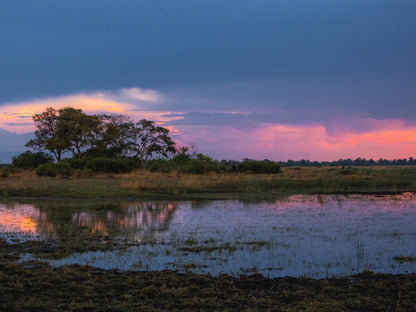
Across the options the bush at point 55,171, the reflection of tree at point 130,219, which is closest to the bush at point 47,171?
the bush at point 55,171

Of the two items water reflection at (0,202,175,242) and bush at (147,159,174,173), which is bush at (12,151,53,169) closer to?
bush at (147,159,174,173)

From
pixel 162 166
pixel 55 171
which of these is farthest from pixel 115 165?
pixel 55 171

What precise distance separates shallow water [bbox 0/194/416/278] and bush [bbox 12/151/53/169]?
105 ft

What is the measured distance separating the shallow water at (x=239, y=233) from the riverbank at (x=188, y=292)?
748 mm

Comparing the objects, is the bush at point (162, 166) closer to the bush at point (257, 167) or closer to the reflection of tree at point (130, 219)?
the bush at point (257, 167)

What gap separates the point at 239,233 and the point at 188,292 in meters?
6.09

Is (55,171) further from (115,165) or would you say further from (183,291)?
(183,291)

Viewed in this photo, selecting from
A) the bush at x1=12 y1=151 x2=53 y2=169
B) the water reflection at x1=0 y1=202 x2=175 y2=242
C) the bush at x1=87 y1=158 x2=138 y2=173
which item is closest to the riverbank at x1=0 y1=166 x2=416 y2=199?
the water reflection at x1=0 y1=202 x2=175 y2=242

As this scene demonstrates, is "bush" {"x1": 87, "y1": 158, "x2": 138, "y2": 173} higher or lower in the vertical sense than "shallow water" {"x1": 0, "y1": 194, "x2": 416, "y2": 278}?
higher

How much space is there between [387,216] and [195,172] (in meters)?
26.2

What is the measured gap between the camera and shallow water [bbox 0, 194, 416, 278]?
373 inches

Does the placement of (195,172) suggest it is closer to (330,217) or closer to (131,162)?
(131,162)

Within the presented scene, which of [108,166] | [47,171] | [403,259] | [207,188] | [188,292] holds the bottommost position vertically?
[188,292]

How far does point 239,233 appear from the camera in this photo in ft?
43.8
